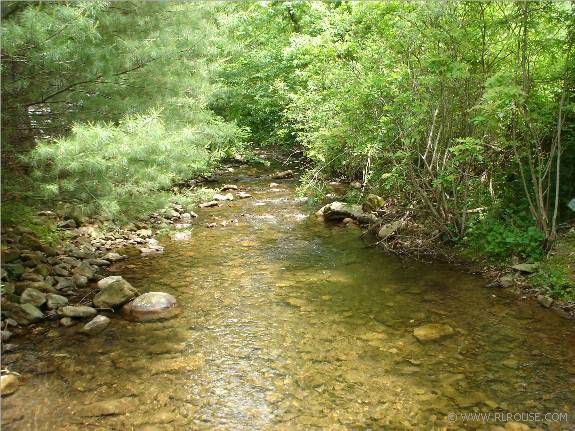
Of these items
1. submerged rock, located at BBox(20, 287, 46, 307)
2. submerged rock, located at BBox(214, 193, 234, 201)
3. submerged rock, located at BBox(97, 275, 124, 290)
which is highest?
submerged rock, located at BBox(20, 287, 46, 307)

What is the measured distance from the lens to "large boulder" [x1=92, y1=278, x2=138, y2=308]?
227 inches

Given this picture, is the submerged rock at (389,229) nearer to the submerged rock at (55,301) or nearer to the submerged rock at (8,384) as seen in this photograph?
the submerged rock at (55,301)

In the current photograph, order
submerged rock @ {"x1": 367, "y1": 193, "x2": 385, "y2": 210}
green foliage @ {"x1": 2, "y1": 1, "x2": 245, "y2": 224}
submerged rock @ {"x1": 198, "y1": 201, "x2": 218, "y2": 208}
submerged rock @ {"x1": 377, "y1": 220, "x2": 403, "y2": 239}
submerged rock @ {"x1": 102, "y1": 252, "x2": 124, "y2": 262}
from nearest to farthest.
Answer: green foliage @ {"x1": 2, "y1": 1, "x2": 245, "y2": 224} < submerged rock @ {"x1": 102, "y1": 252, "x2": 124, "y2": 262} < submerged rock @ {"x1": 377, "y1": 220, "x2": 403, "y2": 239} < submerged rock @ {"x1": 367, "y1": 193, "x2": 385, "y2": 210} < submerged rock @ {"x1": 198, "y1": 201, "x2": 218, "y2": 208}

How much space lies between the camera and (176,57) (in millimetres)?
7082

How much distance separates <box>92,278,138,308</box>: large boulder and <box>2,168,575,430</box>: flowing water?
0.43m

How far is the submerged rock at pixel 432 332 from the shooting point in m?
5.13

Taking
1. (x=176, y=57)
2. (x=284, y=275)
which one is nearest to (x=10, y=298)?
(x=284, y=275)

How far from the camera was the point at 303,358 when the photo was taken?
188 inches

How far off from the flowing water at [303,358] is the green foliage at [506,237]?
683 mm

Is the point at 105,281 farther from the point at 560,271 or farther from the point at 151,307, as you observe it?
the point at 560,271

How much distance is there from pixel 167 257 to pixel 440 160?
205 inches

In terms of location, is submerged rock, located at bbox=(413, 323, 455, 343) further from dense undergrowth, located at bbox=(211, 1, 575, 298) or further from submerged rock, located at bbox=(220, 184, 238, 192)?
submerged rock, located at bbox=(220, 184, 238, 192)

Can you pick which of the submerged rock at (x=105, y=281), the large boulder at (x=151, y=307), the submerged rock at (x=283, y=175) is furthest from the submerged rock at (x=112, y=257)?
the submerged rock at (x=283, y=175)

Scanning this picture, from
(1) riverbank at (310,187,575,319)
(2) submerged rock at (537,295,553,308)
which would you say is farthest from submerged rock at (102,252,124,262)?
Result: (2) submerged rock at (537,295,553,308)
